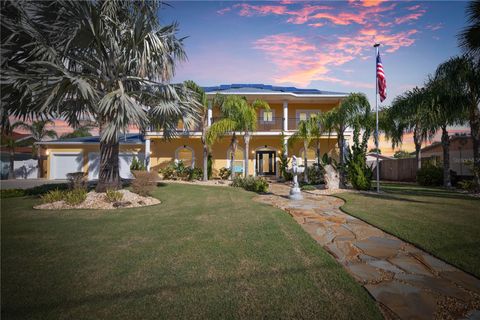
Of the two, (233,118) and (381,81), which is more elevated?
(381,81)

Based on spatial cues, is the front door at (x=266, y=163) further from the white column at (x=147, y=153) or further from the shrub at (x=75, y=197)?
the shrub at (x=75, y=197)

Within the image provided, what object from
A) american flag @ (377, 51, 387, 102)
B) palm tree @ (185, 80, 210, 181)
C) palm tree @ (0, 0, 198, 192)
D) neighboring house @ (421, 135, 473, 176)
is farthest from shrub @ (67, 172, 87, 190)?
neighboring house @ (421, 135, 473, 176)

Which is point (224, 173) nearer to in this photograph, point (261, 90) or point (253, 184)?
point (253, 184)

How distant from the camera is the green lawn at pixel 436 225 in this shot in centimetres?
370

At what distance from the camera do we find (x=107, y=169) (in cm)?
962

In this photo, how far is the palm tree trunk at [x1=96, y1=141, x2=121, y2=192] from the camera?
9508 mm

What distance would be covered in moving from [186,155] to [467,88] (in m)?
17.9

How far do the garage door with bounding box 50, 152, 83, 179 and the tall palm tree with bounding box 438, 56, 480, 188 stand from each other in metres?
26.4

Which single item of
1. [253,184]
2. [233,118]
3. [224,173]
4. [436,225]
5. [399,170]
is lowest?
[436,225]

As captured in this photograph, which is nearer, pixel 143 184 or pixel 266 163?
pixel 143 184

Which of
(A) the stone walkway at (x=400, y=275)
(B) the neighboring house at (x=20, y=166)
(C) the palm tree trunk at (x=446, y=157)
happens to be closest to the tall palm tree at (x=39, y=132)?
(B) the neighboring house at (x=20, y=166)

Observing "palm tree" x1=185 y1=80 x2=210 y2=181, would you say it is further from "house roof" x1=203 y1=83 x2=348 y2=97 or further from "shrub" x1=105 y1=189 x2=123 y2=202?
"shrub" x1=105 y1=189 x2=123 y2=202

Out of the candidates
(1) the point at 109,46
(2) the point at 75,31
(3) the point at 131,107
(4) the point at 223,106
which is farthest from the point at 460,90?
(2) the point at 75,31

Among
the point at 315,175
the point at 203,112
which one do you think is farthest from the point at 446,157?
the point at 203,112
